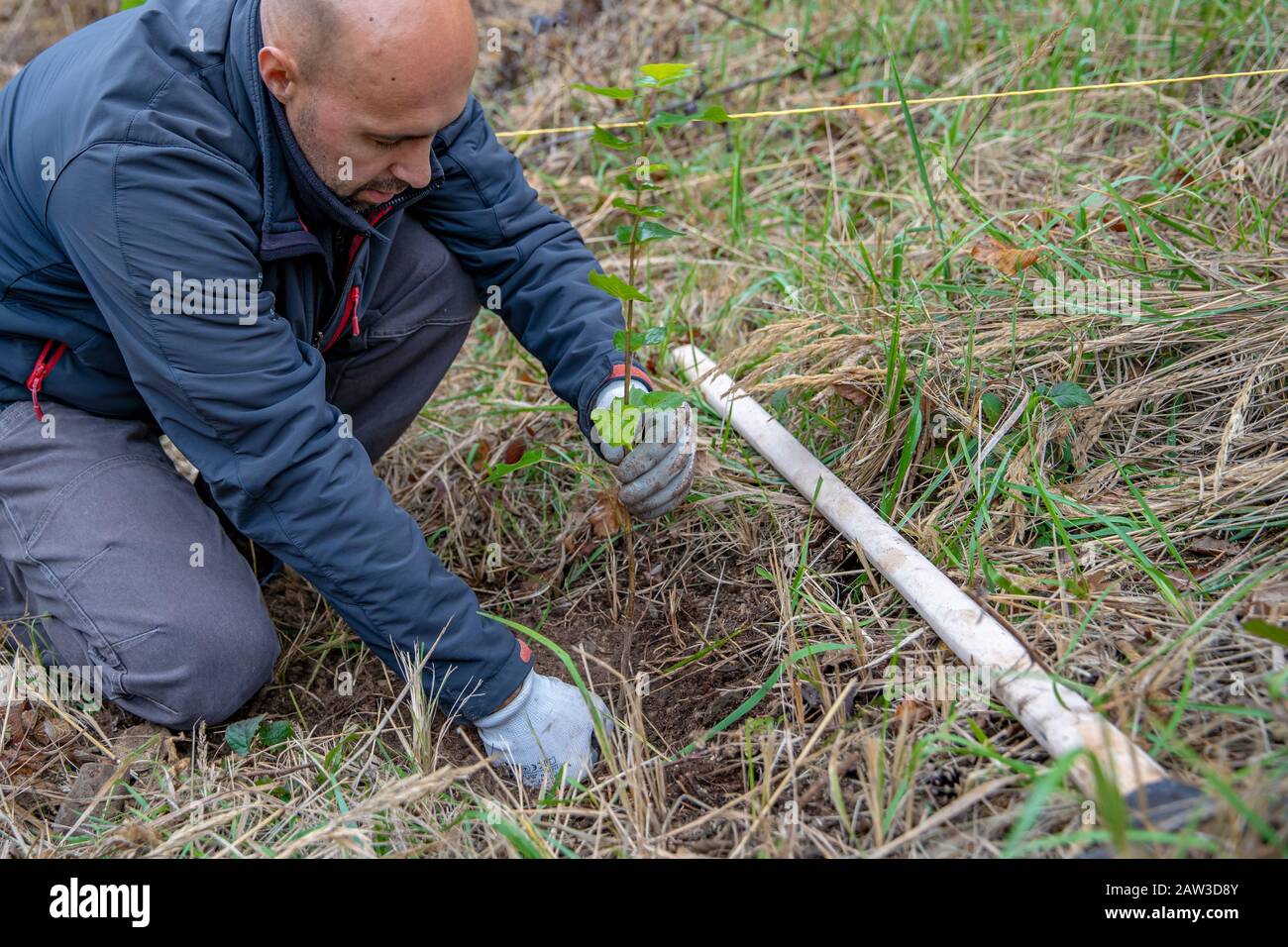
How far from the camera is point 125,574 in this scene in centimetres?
194

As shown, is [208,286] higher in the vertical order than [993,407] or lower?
higher

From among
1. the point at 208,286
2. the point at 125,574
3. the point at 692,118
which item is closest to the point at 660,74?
the point at 692,118

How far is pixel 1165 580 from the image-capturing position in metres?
1.66

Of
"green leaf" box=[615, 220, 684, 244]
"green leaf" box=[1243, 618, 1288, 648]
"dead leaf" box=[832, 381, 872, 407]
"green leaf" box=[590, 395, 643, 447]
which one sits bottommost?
"dead leaf" box=[832, 381, 872, 407]

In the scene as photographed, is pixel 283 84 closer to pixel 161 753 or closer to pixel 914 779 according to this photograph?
pixel 161 753

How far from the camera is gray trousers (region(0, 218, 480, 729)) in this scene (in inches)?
75.5

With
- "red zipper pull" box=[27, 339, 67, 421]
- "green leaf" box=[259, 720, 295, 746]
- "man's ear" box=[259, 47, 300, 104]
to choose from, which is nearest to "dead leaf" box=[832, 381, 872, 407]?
"man's ear" box=[259, 47, 300, 104]

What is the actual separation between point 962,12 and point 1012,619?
2465 millimetres

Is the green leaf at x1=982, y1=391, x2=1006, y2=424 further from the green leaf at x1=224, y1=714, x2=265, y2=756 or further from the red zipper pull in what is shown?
the red zipper pull

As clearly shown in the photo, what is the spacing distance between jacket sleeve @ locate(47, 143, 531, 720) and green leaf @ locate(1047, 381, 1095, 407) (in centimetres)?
116

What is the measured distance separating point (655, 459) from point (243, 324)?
2.64 ft

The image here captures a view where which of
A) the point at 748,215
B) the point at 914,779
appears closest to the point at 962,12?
the point at 748,215

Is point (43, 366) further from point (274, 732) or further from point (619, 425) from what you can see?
point (619, 425)

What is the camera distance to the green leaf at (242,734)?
6.15ft
